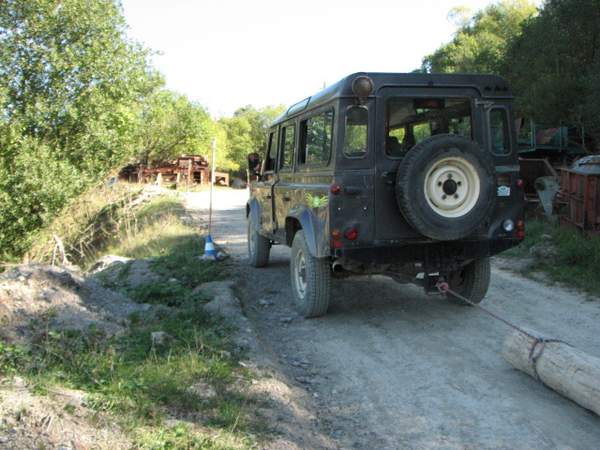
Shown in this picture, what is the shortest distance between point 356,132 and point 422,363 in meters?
2.28

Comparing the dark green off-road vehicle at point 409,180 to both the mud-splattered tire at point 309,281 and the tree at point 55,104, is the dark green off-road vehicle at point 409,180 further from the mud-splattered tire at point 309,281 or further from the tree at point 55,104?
the tree at point 55,104

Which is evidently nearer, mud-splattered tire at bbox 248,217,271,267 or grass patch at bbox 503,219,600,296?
grass patch at bbox 503,219,600,296

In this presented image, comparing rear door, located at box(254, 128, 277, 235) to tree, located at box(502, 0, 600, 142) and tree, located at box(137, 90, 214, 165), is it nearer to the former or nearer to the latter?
tree, located at box(502, 0, 600, 142)

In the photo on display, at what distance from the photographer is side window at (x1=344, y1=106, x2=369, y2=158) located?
570 cm

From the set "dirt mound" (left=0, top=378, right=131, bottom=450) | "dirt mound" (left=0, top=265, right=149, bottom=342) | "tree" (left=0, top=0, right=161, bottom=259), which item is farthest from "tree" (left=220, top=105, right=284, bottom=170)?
"dirt mound" (left=0, top=378, right=131, bottom=450)

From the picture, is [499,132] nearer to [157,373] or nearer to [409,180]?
[409,180]

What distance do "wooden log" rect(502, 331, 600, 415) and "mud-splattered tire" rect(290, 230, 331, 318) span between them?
6.93 ft

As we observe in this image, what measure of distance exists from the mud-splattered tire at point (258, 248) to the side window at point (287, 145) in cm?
178

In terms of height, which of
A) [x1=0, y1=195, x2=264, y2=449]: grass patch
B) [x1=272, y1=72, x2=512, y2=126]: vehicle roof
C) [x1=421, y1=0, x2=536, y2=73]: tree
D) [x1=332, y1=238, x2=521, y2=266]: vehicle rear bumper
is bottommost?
[x1=0, y1=195, x2=264, y2=449]: grass patch

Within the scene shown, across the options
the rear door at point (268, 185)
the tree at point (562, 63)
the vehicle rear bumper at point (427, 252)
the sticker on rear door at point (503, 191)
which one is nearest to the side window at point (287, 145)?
the rear door at point (268, 185)

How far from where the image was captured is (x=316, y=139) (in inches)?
254

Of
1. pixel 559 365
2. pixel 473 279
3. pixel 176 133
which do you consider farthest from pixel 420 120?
pixel 176 133

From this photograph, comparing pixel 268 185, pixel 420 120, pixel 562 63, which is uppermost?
pixel 562 63

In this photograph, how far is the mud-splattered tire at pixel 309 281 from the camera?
629cm
